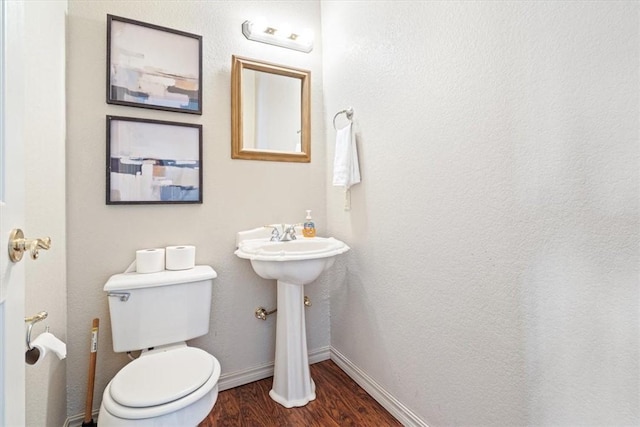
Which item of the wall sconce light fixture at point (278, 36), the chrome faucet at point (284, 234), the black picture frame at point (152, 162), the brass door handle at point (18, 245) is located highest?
the wall sconce light fixture at point (278, 36)

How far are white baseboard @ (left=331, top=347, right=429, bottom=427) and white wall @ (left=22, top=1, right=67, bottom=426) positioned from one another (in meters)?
1.44

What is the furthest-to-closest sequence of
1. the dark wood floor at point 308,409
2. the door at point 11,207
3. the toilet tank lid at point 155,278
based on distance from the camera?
the dark wood floor at point 308,409 → the toilet tank lid at point 155,278 → the door at point 11,207

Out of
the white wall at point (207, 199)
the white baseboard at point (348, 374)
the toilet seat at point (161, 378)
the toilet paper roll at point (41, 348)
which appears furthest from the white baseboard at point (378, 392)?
the toilet paper roll at point (41, 348)

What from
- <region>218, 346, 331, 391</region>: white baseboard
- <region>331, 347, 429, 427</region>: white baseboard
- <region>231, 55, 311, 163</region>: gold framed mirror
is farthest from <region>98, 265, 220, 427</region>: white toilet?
<region>331, 347, 429, 427</region>: white baseboard

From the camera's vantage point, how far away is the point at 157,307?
1484mm

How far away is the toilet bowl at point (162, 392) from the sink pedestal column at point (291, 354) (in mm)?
481

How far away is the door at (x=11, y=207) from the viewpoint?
609 mm

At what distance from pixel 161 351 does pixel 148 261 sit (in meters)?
0.43

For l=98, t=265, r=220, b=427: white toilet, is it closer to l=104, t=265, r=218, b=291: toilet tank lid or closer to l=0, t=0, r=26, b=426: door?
l=104, t=265, r=218, b=291: toilet tank lid

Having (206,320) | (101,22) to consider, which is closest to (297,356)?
(206,320)

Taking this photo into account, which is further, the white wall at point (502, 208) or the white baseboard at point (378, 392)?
the white baseboard at point (378, 392)

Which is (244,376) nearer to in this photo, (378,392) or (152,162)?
(378,392)

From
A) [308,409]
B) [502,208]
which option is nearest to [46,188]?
[308,409]

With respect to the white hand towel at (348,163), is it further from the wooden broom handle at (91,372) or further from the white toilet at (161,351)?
the wooden broom handle at (91,372)
